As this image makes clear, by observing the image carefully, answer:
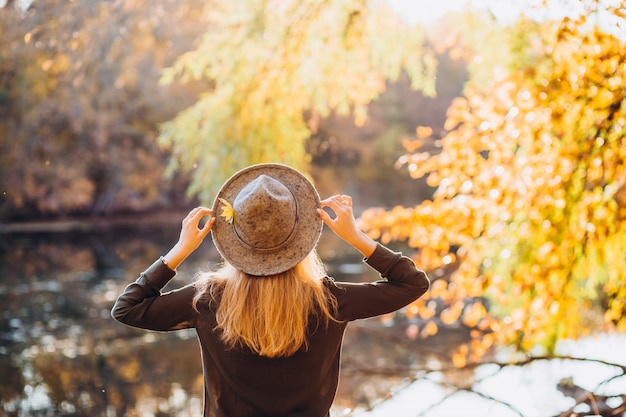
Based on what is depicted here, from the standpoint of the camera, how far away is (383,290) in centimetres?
152

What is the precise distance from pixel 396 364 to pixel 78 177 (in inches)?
469

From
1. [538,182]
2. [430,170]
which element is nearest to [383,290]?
[538,182]

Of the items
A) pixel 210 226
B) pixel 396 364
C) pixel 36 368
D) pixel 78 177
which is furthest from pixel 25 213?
pixel 210 226

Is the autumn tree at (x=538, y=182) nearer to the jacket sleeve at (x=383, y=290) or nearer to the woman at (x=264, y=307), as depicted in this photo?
the jacket sleeve at (x=383, y=290)

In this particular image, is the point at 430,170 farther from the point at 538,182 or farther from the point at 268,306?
the point at 268,306

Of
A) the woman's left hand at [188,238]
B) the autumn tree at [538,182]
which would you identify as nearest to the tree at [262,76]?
the autumn tree at [538,182]

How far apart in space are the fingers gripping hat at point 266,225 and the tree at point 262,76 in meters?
2.99

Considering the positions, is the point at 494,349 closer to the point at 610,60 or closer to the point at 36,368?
the point at 36,368

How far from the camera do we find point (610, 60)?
10.2 feet

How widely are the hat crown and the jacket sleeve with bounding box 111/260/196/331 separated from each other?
0.16m

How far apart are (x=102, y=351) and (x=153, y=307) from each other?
7.91m

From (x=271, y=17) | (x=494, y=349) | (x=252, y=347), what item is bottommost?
(x=494, y=349)

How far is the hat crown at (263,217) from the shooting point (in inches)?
58.5

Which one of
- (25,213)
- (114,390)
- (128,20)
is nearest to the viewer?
(128,20)
